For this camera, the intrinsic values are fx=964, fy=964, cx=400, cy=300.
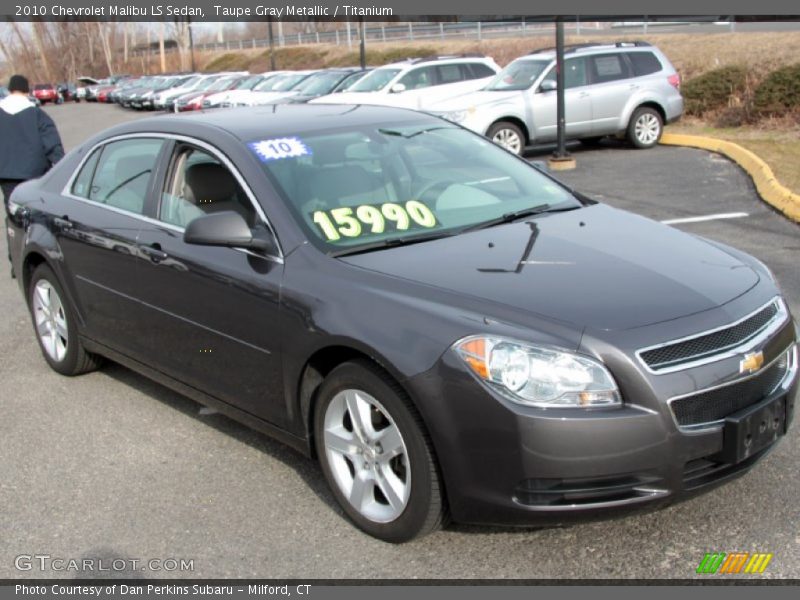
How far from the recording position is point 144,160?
525 cm

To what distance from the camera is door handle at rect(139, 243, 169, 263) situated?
4789 millimetres

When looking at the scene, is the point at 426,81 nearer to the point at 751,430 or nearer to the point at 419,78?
the point at 419,78

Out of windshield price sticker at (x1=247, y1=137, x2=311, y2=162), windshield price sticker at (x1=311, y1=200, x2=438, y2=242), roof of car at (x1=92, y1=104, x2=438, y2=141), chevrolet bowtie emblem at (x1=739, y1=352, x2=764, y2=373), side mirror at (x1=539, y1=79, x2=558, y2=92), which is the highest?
roof of car at (x1=92, y1=104, x2=438, y2=141)

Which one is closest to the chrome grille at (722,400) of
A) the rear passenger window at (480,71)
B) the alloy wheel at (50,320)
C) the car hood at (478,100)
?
the alloy wheel at (50,320)

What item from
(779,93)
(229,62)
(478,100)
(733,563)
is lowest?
(229,62)

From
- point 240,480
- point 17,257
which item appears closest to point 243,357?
point 240,480

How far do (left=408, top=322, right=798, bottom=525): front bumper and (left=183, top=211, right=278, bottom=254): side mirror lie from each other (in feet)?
3.71

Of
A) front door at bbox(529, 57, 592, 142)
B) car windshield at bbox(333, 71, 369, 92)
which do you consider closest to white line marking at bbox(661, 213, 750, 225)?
front door at bbox(529, 57, 592, 142)

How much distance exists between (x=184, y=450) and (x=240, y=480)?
1.75 ft

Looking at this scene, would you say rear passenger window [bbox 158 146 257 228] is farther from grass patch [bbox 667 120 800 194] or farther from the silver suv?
the silver suv

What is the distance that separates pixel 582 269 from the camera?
3.85 meters

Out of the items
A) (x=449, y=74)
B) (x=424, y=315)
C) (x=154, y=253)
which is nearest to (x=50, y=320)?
(x=154, y=253)

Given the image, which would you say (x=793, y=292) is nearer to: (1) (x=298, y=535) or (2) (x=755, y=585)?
(2) (x=755, y=585)

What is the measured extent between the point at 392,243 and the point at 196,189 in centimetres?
124
